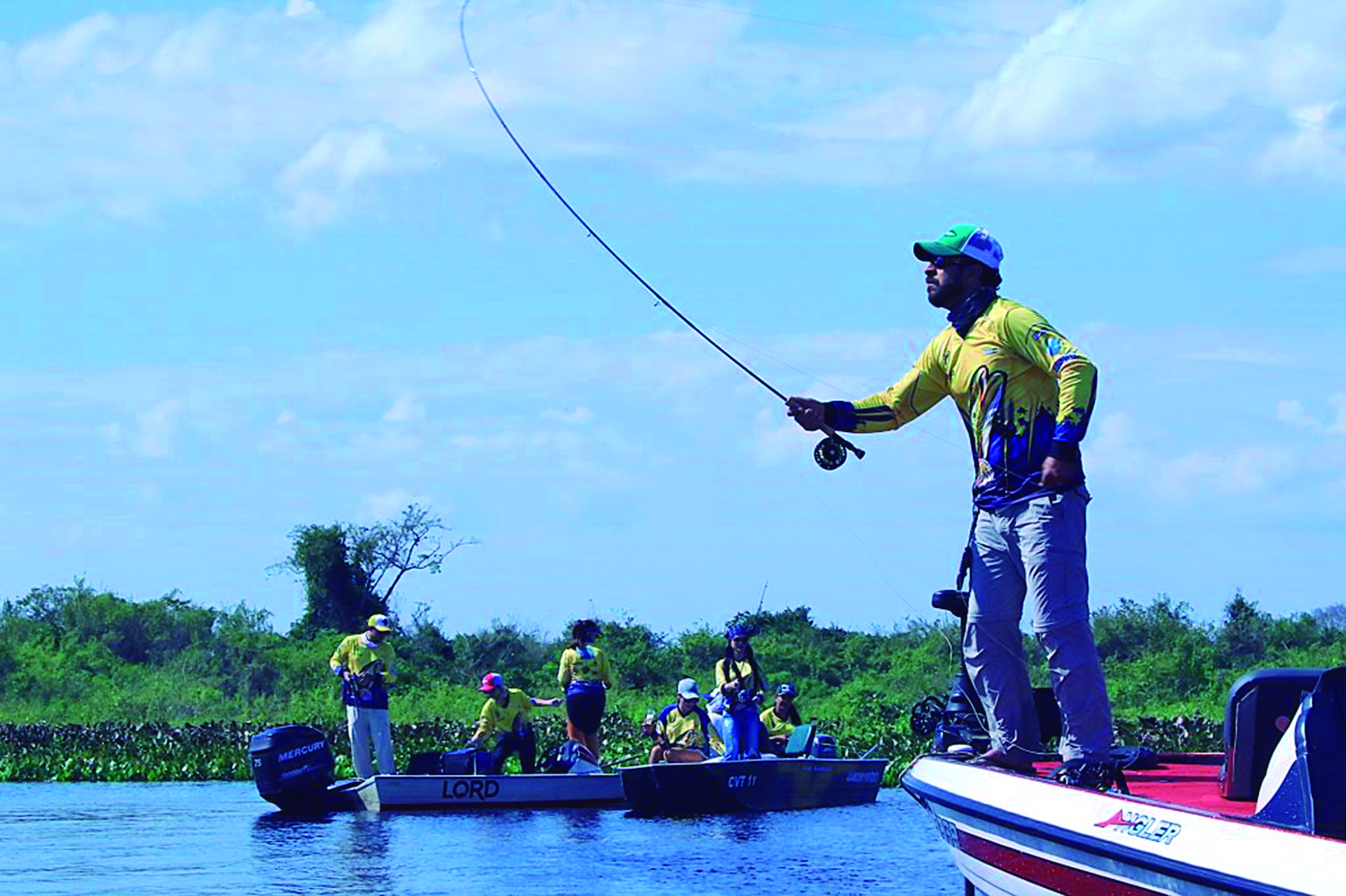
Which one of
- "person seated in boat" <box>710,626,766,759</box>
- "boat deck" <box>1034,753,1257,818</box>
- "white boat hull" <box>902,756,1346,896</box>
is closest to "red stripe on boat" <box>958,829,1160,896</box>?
"white boat hull" <box>902,756,1346,896</box>

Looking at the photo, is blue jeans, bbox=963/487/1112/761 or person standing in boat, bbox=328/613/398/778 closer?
blue jeans, bbox=963/487/1112/761

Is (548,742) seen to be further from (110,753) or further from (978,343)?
(978,343)

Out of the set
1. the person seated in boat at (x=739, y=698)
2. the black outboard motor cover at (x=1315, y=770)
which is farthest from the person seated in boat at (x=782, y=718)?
the black outboard motor cover at (x=1315, y=770)

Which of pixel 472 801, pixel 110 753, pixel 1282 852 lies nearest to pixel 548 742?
pixel 110 753

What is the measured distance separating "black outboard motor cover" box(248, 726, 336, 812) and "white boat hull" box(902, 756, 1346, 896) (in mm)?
11558

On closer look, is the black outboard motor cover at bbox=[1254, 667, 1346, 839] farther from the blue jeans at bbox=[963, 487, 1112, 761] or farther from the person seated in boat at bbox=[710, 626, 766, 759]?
the person seated in boat at bbox=[710, 626, 766, 759]

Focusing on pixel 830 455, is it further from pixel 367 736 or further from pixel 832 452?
pixel 367 736

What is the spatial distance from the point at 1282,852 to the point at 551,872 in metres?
9.63

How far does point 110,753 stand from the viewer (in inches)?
1093

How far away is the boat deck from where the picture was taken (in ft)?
22.4

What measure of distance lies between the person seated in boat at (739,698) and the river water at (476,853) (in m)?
0.85

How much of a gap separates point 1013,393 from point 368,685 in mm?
13226

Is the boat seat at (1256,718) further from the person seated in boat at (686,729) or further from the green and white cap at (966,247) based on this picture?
the person seated in boat at (686,729)

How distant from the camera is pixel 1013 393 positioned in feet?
24.9
